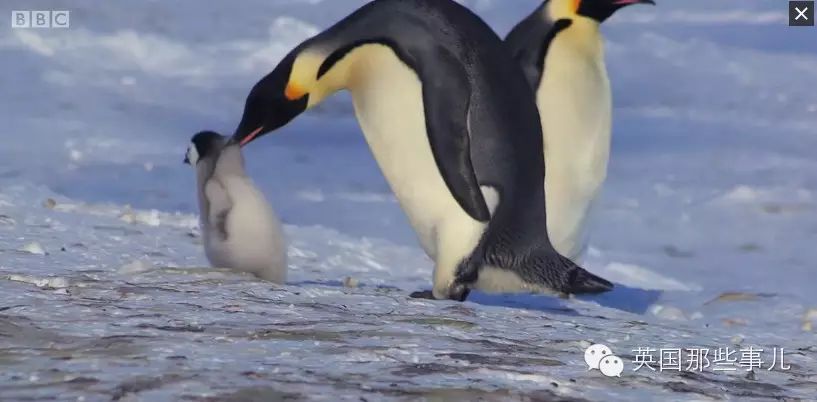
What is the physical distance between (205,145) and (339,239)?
96 cm

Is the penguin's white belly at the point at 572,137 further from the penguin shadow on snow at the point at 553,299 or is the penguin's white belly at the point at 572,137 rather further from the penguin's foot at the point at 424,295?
the penguin's foot at the point at 424,295

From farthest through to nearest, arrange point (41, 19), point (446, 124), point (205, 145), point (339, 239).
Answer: point (41, 19) < point (339, 239) < point (205, 145) < point (446, 124)

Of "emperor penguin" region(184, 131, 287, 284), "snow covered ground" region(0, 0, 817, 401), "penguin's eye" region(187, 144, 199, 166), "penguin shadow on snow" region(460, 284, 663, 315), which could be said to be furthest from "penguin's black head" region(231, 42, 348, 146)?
"penguin shadow on snow" region(460, 284, 663, 315)

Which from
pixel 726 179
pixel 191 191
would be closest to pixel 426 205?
pixel 191 191

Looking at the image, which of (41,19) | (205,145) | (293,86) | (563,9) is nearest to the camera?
(293,86)

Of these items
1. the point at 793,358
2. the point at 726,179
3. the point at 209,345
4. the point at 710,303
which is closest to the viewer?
the point at 209,345

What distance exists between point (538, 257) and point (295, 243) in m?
1.20

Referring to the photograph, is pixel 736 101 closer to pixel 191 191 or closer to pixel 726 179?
pixel 726 179

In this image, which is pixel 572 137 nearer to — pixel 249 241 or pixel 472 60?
pixel 472 60

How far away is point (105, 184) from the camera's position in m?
Result: 7.06

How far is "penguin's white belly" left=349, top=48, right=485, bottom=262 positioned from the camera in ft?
12.9

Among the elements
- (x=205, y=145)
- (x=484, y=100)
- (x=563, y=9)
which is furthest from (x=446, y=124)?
(x=563, y=9)

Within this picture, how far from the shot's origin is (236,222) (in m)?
4.14

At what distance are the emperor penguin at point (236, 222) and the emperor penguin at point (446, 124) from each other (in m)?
0.21
